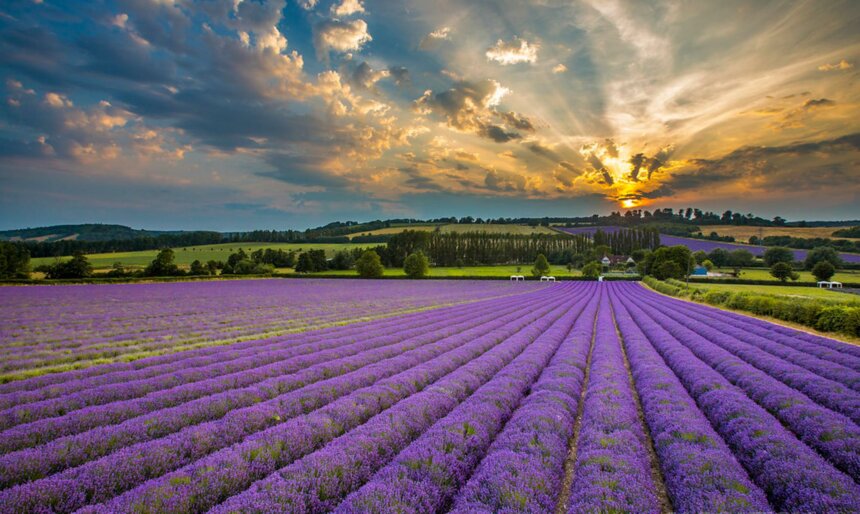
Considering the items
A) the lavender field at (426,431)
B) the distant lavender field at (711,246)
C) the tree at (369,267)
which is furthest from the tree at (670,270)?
the lavender field at (426,431)

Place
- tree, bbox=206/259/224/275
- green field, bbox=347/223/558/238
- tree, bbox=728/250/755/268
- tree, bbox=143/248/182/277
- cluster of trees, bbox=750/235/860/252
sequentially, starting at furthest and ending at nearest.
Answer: green field, bbox=347/223/558/238
tree, bbox=728/250/755/268
cluster of trees, bbox=750/235/860/252
tree, bbox=206/259/224/275
tree, bbox=143/248/182/277

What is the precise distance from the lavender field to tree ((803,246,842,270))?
82.3 meters

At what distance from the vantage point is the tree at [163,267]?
6319cm

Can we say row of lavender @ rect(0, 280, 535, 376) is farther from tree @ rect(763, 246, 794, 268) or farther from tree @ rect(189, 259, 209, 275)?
tree @ rect(763, 246, 794, 268)

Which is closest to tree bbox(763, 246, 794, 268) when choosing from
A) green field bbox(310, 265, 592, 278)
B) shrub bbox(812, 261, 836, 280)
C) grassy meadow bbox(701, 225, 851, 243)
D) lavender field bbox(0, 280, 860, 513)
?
shrub bbox(812, 261, 836, 280)

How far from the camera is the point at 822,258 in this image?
233 ft

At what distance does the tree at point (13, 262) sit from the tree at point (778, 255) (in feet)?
428

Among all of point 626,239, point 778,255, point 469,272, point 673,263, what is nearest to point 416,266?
point 469,272

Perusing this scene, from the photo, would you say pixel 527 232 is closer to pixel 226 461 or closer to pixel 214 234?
pixel 214 234

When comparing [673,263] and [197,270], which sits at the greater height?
[673,263]

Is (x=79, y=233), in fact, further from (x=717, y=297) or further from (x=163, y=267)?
(x=717, y=297)

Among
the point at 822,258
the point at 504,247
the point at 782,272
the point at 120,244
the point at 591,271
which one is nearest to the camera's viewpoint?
the point at 782,272

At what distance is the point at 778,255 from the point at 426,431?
102 m

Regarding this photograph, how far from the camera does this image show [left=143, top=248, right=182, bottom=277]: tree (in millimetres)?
63188
